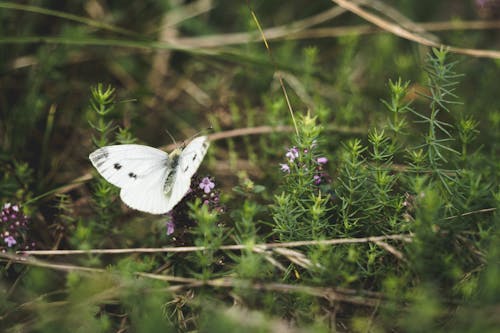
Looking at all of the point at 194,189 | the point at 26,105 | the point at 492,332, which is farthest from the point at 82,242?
the point at 492,332

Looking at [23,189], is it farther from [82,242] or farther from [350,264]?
[350,264]

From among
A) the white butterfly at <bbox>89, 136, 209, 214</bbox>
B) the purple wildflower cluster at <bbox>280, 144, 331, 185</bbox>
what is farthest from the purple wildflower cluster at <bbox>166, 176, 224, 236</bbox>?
the purple wildflower cluster at <bbox>280, 144, 331, 185</bbox>

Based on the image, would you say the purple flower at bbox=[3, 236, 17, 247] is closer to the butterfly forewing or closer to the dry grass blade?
the butterfly forewing

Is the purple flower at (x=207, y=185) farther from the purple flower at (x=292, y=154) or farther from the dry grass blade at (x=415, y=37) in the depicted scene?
the dry grass blade at (x=415, y=37)

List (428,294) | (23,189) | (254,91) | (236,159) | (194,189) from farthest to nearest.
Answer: (254,91) → (236,159) → (23,189) → (194,189) → (428,294)

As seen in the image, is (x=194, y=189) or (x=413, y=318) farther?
(x=194, y=189)

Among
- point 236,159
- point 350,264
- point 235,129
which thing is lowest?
point 350,264

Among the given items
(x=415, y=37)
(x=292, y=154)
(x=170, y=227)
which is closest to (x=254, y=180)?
(x=292, y=154)
